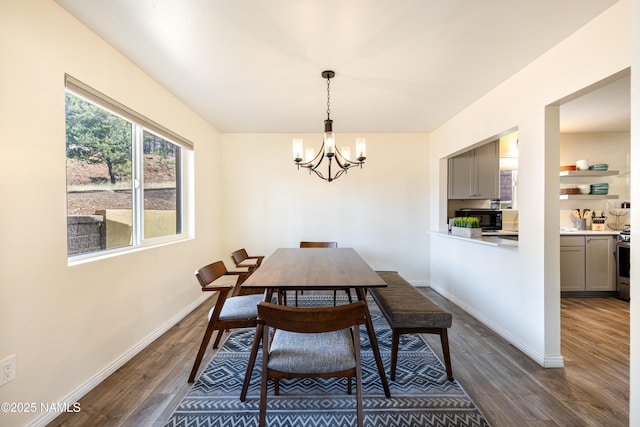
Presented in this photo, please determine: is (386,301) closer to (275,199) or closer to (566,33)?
(566,33)

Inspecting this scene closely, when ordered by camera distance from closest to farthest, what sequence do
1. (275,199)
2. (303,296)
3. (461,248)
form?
1. (461,248)
2. (303,296)
3. (275,199)

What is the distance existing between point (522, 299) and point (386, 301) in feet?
4.08

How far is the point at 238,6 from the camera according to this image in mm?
1588

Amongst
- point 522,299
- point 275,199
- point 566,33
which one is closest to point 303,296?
point 275,199

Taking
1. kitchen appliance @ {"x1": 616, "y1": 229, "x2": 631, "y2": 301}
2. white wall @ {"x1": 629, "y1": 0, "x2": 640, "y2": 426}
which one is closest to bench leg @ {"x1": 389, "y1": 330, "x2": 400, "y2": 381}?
white wall @ {"x1": 629, "y1": 0, "x2": 640, "y2": 426}

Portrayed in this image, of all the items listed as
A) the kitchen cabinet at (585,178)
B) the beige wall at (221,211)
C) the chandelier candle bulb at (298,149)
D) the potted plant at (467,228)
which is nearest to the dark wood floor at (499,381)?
the beige wall at (221,211)

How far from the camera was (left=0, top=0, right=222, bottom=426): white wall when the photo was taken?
1356mm

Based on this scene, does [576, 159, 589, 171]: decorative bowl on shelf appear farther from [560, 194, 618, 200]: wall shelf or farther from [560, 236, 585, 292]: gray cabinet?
[560, 236, 585, 292]: gray cabinet

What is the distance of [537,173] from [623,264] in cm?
267

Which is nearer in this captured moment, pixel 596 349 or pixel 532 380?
pixel 532 380

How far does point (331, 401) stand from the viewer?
1.71 m

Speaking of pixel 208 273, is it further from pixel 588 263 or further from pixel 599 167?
pixel 599 167

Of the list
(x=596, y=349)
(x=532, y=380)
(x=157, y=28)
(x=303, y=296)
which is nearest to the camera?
(x=157, y=28)

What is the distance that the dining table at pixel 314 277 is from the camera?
1699 mm
